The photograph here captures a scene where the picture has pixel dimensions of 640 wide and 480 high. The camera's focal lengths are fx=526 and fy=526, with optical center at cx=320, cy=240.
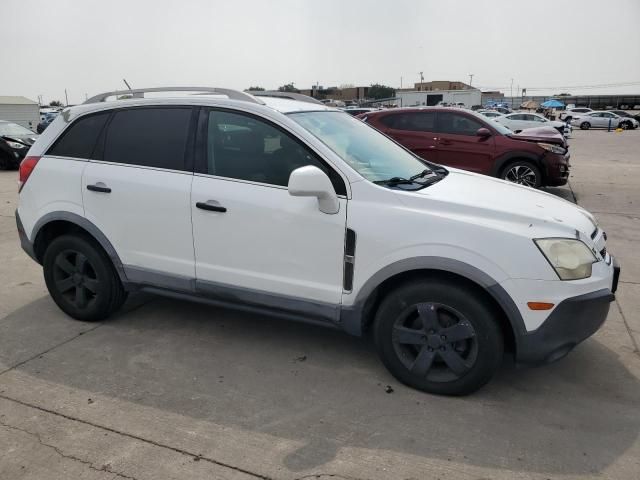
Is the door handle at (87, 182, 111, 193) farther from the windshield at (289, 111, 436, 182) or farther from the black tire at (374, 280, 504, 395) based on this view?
the black tire at (374, 280, 504, 395)

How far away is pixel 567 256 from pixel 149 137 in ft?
9.46

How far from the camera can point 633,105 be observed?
70.8m

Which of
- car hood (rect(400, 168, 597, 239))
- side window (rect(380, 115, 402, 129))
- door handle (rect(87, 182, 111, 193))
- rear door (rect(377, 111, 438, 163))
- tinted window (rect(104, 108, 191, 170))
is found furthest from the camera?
side window (rect(380, 115, 402, 129))

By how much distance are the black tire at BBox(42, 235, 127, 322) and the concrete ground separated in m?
0.16

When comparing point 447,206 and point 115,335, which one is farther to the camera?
point 115,335

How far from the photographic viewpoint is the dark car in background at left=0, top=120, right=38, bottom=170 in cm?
1444

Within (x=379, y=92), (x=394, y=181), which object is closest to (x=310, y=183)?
(x=394, y=181)

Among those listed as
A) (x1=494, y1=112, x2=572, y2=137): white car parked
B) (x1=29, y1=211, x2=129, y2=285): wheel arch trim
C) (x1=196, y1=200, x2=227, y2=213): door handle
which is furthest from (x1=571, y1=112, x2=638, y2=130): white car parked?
Result: (x1=29, y1=211, x2=129, y2=285): wheel arch trim

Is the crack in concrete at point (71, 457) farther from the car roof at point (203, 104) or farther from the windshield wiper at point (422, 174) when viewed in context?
the windshield wiper at point (422, 174)

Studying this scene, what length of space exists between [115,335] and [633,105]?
82024 mm

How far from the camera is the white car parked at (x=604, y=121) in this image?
37.5 metres

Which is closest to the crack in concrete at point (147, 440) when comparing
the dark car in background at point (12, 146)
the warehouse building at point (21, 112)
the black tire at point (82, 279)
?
the black tire at point (82, 279)

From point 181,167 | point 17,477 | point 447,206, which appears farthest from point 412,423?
point 181,167

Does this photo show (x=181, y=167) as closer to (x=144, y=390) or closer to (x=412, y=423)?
(x=144, y=390)
